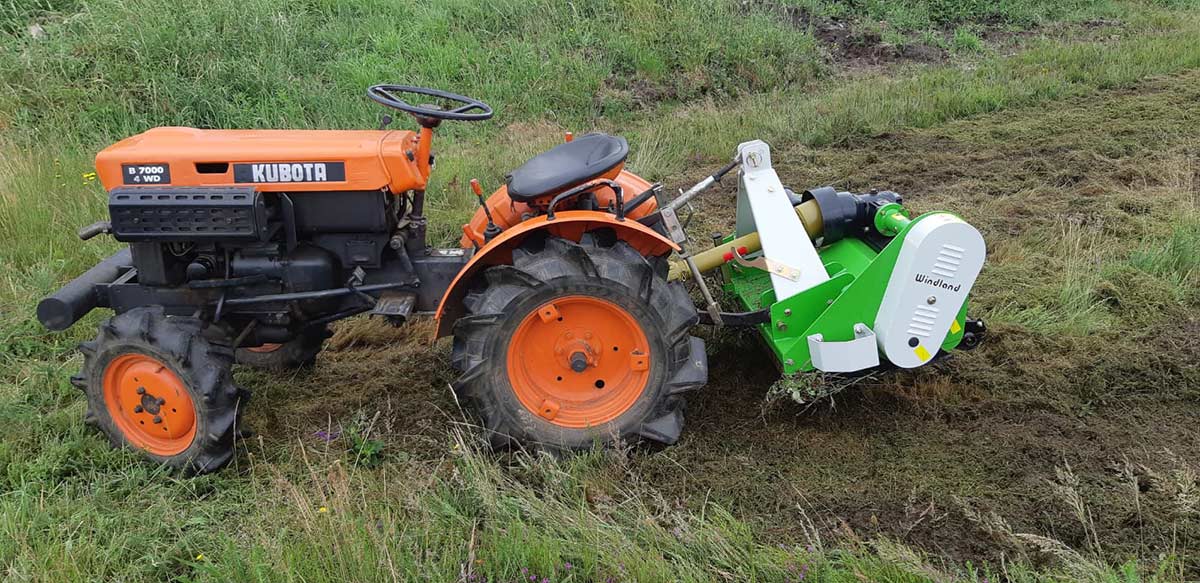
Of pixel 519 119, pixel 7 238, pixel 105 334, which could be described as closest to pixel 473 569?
pixel 105 334

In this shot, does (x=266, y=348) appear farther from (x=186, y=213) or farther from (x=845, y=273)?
(x=845, y=273)

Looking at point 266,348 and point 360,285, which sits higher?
point 360,285

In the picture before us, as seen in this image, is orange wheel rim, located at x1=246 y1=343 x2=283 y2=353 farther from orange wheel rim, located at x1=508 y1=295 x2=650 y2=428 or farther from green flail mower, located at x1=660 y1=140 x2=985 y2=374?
green flail mower, located at x1=660 y1=140 x2=985 y2=374

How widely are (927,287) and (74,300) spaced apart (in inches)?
126

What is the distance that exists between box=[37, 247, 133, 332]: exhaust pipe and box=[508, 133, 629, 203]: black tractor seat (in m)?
1.66

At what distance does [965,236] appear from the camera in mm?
3225

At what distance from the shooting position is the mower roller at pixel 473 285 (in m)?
3.31

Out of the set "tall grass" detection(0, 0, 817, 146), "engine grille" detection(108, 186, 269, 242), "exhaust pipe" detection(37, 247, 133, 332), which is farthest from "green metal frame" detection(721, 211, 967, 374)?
"tall grass" detection(0, 0, 817, 146)

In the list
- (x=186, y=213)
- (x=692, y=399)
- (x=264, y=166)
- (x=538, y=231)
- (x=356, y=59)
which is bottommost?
(x=692, y=399)

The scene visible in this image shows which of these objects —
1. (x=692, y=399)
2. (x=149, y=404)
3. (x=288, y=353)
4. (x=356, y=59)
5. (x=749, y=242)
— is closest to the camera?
(x=149, y=404)

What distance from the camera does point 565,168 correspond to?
3506 millimetres

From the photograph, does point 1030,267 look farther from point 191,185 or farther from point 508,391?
point 191,185

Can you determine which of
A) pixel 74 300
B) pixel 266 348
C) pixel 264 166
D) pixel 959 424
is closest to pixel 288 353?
pixel 266 348

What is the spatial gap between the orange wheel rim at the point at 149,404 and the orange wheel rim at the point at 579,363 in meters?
1.23
